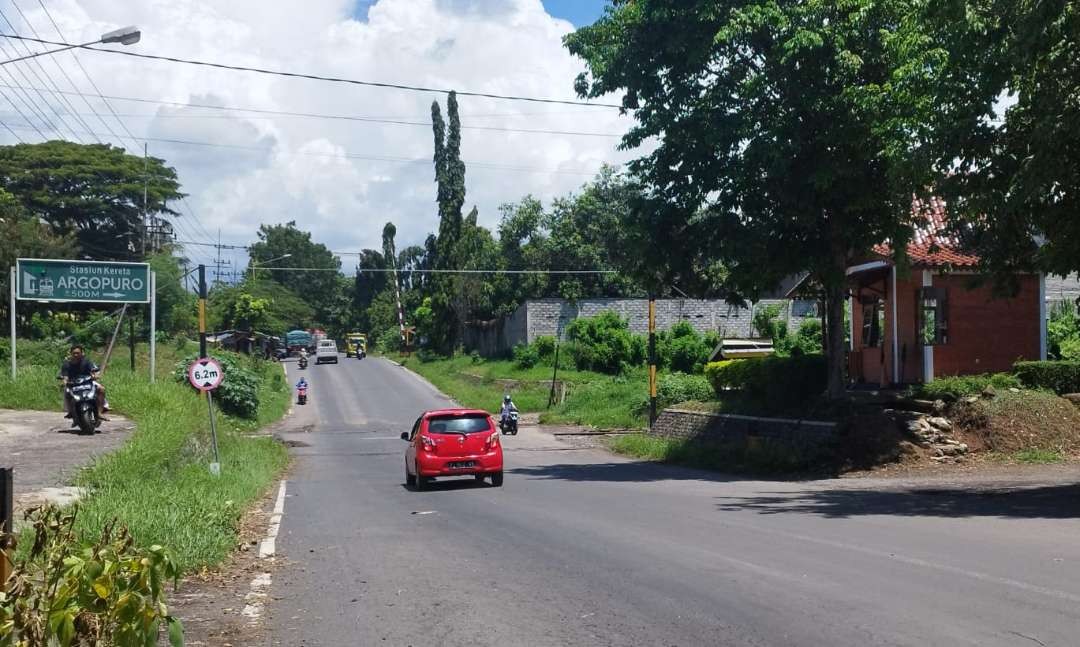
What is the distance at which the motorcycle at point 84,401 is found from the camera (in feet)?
75.2

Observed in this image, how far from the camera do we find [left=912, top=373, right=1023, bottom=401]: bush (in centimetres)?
2334

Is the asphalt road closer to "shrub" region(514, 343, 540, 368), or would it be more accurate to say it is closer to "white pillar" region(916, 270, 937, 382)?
"white pillar" region(916, 270, 937, 382)

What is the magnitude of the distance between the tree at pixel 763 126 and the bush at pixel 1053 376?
3.95 meters

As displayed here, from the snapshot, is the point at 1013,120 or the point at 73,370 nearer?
the point at 1013,120

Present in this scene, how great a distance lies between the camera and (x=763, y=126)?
22.3 m

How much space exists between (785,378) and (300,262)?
112563 mm

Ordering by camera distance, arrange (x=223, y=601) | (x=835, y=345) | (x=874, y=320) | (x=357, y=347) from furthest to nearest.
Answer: (x=357, y=347) < (x=874, y=320) < (x=835, y=345) < (x=223, y=601)

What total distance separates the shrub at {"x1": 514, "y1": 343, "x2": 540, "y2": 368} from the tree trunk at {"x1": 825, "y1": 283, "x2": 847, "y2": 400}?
3263 centimetres

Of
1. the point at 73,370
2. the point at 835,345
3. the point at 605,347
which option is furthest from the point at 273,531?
the point at 605,347

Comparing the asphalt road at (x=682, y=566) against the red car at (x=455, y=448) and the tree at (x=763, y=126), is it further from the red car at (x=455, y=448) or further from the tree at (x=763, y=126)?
the tree at (x=763, y=126)

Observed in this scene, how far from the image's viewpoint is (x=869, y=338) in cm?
3066

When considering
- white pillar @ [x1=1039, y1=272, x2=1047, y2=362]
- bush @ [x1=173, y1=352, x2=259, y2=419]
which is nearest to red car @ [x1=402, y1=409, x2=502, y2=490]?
white pillar @ [x1=1039, y1=272, x2=1047, y2=362]

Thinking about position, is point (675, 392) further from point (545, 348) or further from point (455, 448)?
point (545, 348)

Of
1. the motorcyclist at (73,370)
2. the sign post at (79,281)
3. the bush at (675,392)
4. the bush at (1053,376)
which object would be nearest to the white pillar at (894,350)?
the bush at (1053,376)
